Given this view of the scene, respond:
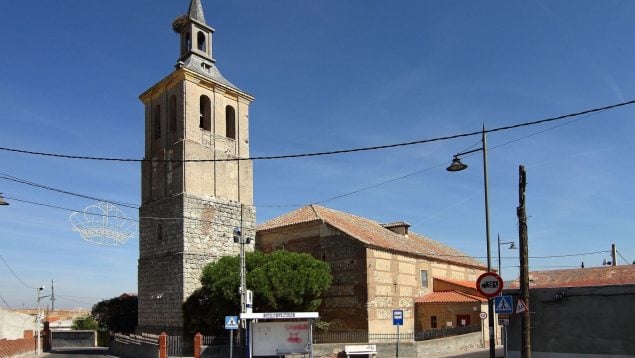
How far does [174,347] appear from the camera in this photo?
28.4 metres

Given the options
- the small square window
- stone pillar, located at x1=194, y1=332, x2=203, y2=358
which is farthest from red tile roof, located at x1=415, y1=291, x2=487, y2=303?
stone pillar, located at x1=194, y1=332, x2=203, y2=358

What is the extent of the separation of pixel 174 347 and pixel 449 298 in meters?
17.3

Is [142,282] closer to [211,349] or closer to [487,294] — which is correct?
[211,349]

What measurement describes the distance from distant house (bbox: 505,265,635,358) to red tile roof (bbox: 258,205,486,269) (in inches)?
625

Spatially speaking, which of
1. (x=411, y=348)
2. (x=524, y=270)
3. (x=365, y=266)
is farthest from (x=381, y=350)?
(x=524, y=270)

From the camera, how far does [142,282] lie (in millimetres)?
33781

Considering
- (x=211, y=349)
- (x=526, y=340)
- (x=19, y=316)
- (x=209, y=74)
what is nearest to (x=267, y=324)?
(x=211, y=349)

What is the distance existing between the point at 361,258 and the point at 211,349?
32.6ft

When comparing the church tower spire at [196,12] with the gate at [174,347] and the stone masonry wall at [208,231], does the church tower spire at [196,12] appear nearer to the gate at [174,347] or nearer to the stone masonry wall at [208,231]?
the stone masonry wall at [208,231]

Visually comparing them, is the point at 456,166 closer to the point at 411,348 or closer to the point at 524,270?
the point at 524,270

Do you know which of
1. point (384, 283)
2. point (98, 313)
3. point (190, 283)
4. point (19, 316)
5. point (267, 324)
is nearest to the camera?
point (267, 324)

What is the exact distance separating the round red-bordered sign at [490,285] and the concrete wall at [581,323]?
4.05 meters

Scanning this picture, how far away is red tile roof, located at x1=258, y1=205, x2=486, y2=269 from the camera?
34.4 metres

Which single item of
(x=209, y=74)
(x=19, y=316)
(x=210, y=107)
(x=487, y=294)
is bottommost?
(x=19, y=316)
